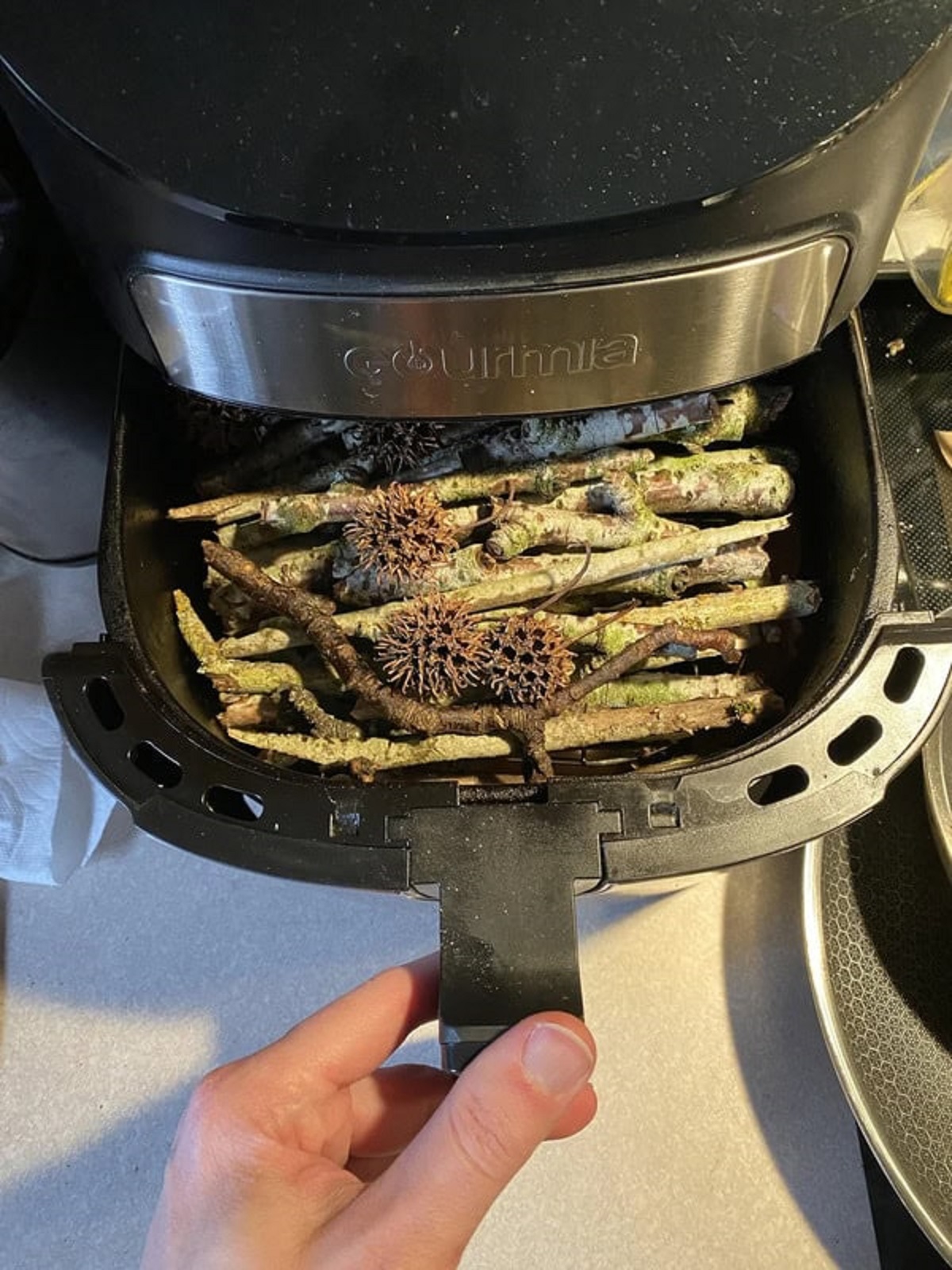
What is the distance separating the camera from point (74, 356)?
24.1 inches

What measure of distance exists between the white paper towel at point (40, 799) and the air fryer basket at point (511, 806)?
0.22 meters

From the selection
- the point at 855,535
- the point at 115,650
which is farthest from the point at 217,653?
the point at 855,535

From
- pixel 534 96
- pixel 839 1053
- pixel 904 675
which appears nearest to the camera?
pixel 534 96

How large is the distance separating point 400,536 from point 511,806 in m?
0.16

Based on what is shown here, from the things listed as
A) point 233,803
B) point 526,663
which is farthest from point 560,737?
point 233,803

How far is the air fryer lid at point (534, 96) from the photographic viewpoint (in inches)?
13.5

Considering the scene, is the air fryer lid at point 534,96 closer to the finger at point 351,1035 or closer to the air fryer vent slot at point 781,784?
the air fryer vent slot at point 781,784

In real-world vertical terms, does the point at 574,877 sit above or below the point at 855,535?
below

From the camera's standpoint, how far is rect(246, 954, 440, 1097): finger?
0.46 metres

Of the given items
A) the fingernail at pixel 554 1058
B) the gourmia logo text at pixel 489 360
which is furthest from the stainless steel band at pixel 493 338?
the fingernail at pixel 554 1058

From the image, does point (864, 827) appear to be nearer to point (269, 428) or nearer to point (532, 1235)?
point (532, 1235)

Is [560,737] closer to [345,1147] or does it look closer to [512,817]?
[512,817]

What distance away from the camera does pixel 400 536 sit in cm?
52

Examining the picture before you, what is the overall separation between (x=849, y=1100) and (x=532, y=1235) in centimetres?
20
